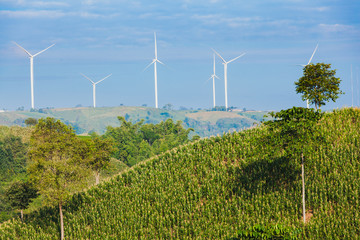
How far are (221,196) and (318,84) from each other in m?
21.2

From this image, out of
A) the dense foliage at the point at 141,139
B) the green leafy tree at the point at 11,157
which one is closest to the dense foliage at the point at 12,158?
the green leafy tree at the point at 11,157

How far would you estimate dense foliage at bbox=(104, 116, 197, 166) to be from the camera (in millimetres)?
122500

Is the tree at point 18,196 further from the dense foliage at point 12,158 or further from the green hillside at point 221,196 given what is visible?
the dense foliage at point 12,158

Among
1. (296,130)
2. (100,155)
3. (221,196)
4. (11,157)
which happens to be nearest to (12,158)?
(11,157)

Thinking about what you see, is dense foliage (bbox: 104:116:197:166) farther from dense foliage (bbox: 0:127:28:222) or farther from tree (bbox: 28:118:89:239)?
tree (bbox: 28:118:89:239)

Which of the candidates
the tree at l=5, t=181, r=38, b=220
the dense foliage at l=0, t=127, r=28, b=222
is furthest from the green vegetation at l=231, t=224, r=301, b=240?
the dense foliage at l=0, t=127, r=28, b=222

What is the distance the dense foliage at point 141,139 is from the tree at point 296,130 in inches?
3188

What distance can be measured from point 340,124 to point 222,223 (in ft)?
56.4

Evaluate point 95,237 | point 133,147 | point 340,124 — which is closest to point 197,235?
point 95,237

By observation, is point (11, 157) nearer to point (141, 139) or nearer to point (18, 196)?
point (141, 139)

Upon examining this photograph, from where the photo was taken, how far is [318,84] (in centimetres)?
4991

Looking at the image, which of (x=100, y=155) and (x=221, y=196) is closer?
(x=221, y=196)

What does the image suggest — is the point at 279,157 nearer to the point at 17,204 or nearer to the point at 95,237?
the point at 95,237

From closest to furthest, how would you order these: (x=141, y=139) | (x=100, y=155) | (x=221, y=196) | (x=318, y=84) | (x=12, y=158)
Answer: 1. (x=221, y=196)
2. (x=318, y=84)
3. (x=100, y=155)
4. (x=12, y=158)
5. (x=141, y=139)
